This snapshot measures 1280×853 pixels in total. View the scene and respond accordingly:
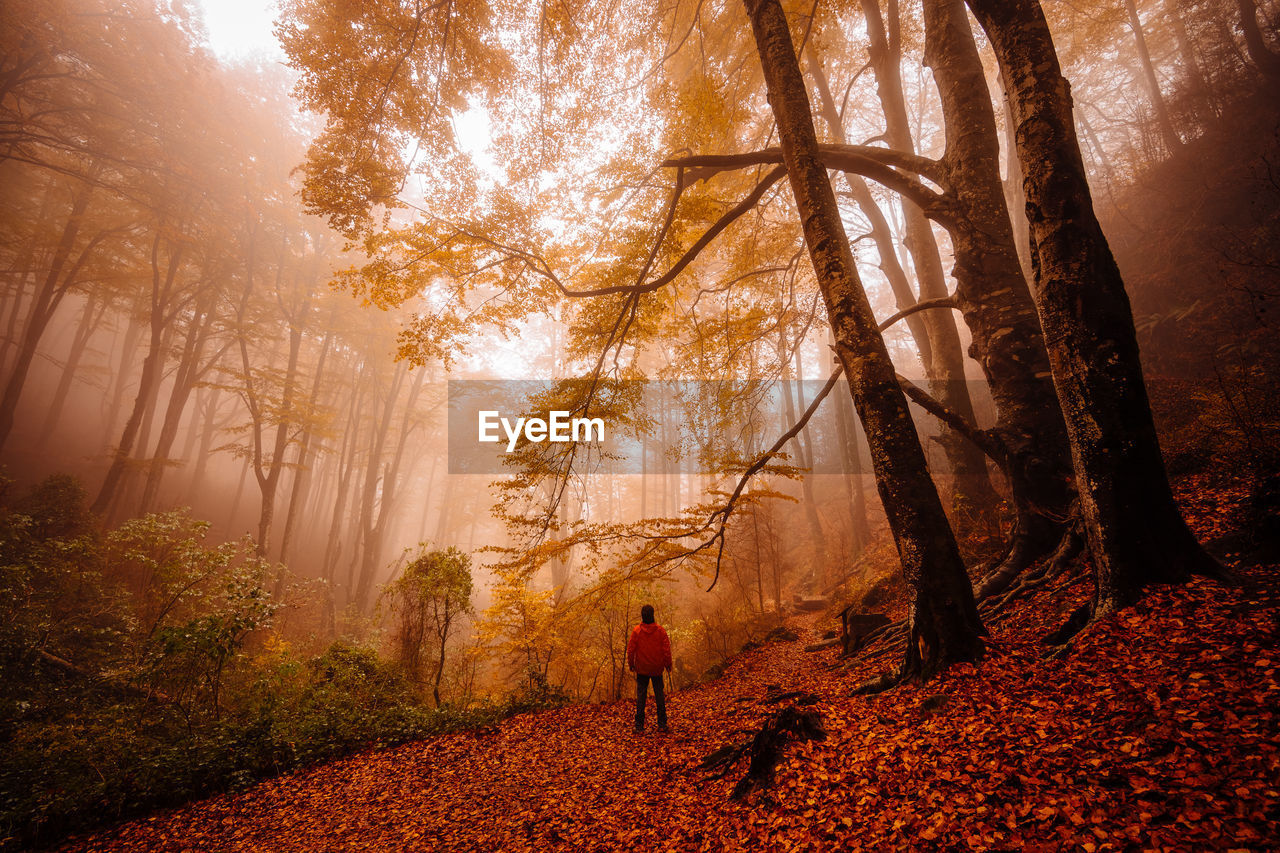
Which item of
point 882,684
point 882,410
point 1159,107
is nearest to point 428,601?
point 882,684

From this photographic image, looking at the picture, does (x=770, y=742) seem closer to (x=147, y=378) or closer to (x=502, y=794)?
(x=502, y=794)

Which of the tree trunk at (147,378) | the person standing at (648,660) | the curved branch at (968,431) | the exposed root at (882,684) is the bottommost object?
the person standing at (648,660)

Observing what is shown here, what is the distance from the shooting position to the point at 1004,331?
14.7ft

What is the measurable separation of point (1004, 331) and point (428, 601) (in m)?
10.8

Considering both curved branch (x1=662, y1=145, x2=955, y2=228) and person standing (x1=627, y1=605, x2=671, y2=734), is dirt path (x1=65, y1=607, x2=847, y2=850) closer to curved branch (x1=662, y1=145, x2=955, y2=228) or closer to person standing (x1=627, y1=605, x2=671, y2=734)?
person standing (x1=627, y1=605, x2=671, y2=734)

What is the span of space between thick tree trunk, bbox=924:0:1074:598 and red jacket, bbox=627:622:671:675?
3.60 meters

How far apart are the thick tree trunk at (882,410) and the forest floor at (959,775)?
0.31 metres

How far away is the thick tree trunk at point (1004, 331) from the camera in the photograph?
14.1 ft

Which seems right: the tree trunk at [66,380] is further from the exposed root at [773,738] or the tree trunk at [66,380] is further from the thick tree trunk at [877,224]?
the exposed root at [773,738]

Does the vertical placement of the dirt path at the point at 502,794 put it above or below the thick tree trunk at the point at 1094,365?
below


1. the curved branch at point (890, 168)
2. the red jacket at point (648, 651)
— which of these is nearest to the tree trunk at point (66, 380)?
the red jacket at point (648, 651)

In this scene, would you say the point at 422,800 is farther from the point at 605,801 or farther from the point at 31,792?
the point at 31,792

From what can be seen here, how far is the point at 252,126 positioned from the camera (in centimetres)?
1479

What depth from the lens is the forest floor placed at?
1.73m
